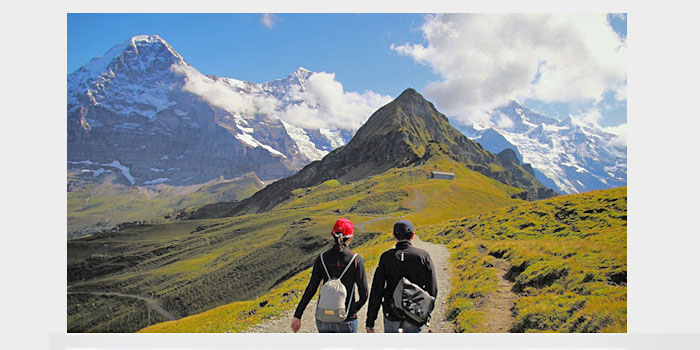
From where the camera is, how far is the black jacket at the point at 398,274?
7.04 meters

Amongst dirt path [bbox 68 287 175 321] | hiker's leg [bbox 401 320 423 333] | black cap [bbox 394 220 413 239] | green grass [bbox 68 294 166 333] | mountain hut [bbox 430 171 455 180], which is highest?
mountain hut [bbox 430 171 455 180]

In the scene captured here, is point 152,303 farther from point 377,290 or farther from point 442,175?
point 442,175

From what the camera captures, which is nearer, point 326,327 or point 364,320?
point 326,327

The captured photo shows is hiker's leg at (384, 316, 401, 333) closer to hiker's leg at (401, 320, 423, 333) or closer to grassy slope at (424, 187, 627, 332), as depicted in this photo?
hiker's leg at (401, 320, 423, 333)

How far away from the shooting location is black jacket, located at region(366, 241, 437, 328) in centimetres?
704

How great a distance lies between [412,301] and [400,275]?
48cm

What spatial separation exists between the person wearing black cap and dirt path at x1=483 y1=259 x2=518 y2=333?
631cm

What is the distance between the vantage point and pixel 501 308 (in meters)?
13.4

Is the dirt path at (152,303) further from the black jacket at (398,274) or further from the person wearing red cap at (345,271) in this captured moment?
the black jacket at (398,274)

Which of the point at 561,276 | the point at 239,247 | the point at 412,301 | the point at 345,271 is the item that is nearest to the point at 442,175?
the point at 239,247

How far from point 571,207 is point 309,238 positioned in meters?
56.4

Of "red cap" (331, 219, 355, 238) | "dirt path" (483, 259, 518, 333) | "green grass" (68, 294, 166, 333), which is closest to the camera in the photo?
"red cap" (331, 219, 355, 238)

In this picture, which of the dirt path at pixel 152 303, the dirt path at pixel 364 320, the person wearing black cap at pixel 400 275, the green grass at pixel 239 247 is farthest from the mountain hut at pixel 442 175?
the person wearing black cap at pixel 400 275


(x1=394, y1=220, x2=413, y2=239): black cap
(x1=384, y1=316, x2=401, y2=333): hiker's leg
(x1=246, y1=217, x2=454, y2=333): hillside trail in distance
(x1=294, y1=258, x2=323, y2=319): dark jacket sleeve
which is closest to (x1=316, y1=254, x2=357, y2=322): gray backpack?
(x1=294, y1=258, x2=323, y2=319): dark jacket sleeve
